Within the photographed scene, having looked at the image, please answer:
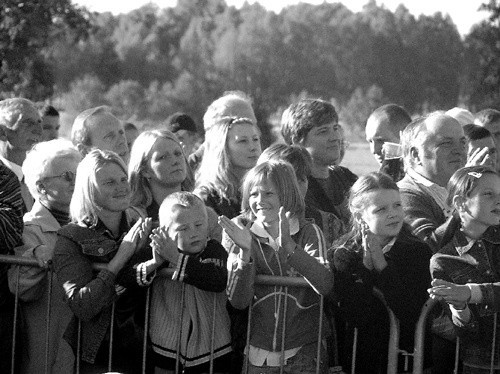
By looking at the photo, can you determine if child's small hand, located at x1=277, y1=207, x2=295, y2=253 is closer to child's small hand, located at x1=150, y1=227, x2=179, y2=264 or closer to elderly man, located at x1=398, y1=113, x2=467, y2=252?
child's small hand, located at x1=150, y1=227, x2=179, y2=264

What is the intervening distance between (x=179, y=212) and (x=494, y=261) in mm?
1518

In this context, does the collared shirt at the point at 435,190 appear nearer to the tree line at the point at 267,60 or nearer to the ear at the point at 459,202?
the ear at the point at 459,202

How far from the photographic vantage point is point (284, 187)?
484 centimetres

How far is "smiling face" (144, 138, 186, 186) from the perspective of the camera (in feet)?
18.8

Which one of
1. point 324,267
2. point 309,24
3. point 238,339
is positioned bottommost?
point 238,339

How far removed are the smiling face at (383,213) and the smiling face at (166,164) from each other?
143 centimetres

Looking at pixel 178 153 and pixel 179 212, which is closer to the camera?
pixel 179 212

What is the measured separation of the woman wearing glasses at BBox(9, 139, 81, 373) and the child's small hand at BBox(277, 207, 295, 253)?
133 cm

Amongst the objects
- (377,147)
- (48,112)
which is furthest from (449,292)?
(48,112)

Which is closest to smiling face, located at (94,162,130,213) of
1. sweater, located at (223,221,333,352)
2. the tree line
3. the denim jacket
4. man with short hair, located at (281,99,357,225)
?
the denim jacket

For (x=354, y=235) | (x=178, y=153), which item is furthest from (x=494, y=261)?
(x=178, y=153)

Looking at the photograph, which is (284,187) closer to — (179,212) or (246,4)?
(179,212)

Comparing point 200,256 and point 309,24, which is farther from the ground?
point 309,24

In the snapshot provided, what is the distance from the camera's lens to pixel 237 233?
4438 millimetres
